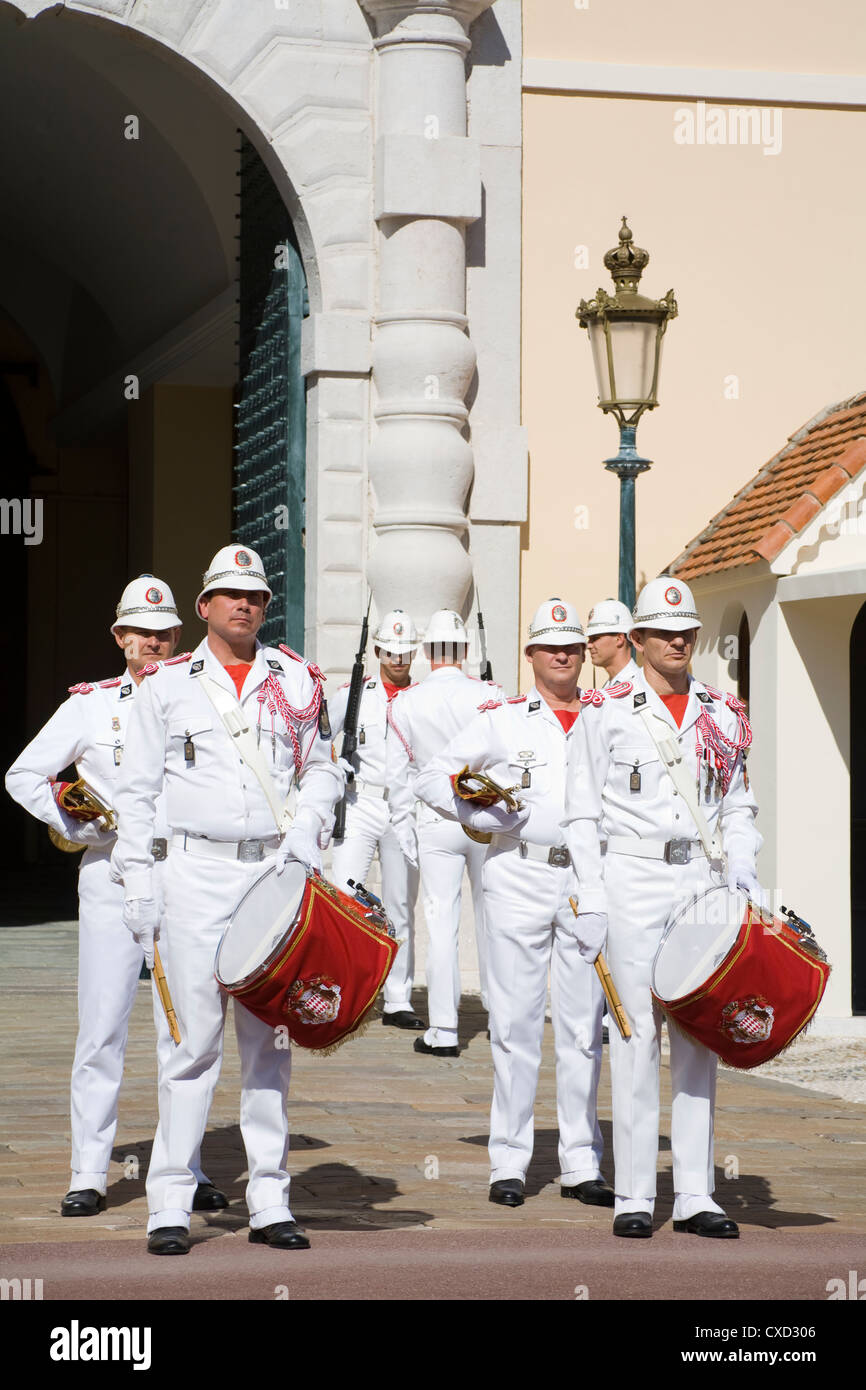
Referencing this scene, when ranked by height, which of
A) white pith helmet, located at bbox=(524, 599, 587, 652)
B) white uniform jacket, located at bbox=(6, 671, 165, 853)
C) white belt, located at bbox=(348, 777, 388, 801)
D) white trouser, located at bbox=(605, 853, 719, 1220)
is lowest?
Answer: white trouser, located at bbox=(605, 853, 719, 1220)

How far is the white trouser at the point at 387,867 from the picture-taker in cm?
1119

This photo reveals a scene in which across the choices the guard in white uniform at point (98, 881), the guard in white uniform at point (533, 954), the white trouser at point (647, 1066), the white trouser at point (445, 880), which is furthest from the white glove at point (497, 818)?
the white trouser at point (445, 880)

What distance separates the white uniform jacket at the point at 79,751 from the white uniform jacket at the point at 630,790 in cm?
154

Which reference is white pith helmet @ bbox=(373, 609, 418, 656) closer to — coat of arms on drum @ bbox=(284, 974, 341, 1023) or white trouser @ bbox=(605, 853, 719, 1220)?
white trouser @ bbox=(605, 853, 719, 1220)

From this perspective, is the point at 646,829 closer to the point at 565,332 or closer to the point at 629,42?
the point at 565,332

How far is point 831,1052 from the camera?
10711 millimetres

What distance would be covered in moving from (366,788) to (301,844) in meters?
5.20

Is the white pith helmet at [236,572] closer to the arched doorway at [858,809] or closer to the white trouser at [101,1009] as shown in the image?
the white trouser at [101,1009]

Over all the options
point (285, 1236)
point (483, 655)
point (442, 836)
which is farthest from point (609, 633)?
point (285, 1236)

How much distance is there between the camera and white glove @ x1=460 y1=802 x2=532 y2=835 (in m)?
7.24

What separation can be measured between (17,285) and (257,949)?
1660cm

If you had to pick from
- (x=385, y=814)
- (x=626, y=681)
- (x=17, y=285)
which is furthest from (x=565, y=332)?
(x=17, y=285)

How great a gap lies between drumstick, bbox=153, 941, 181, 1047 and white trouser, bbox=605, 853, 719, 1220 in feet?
4.46

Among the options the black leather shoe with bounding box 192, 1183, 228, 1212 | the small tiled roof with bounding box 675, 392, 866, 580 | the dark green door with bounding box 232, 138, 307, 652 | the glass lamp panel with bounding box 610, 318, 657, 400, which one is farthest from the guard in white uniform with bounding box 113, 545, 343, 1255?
the dark green door with bounding box 232, 138, 307, 652
